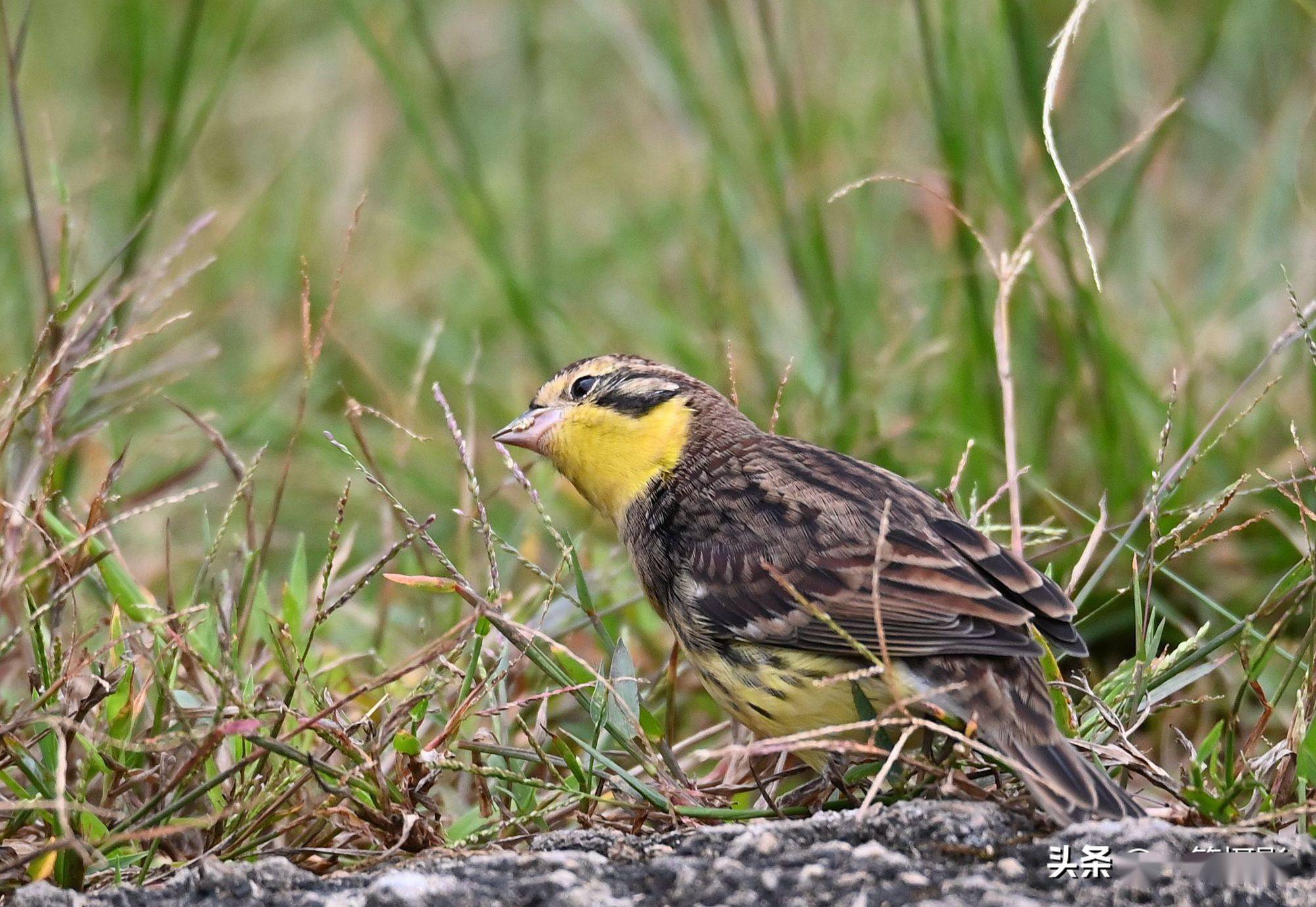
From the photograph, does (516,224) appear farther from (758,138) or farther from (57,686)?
(57,686)

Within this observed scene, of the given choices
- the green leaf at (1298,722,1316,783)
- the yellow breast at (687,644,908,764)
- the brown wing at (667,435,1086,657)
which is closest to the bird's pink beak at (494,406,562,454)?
the brown wing at (667,435,1086,657)

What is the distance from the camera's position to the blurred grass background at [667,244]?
16.2ft

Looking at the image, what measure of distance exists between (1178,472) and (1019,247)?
0.63 meters

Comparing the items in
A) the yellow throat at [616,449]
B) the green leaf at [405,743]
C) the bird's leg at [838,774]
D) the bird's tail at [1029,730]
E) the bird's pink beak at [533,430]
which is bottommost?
the bird's leg at [838,774]

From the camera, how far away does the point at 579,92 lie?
964cm

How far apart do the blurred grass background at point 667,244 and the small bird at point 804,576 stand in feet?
1.18

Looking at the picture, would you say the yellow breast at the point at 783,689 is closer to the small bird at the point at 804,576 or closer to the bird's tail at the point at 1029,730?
the small bird at the point at 804,576

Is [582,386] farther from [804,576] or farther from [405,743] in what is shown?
[405,743]

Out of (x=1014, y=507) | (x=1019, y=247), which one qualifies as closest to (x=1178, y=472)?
(x=1014, y=507)

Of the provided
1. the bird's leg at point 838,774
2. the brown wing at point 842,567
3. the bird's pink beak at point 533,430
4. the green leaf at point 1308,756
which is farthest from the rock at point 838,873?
the bird's pink beak at point 533,430

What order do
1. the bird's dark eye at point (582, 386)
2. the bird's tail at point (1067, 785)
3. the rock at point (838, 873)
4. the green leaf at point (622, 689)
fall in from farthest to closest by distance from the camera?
1. the bird's dark eye at point (582, 386)
2. the green leaf at point (622, 689)
3. the bird's tail at point (1067, 785)
4. the rock at point (838, 873)

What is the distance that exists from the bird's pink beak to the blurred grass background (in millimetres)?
116

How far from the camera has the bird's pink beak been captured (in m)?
4.38

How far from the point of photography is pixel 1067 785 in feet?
9.59
